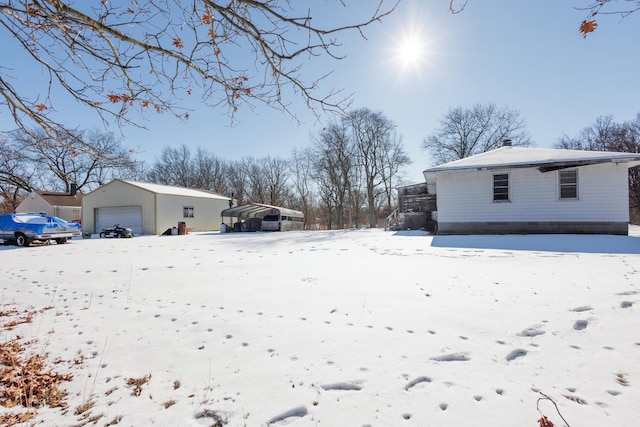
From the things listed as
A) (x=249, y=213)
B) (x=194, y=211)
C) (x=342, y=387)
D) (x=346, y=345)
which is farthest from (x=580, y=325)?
(x=194, y=211)

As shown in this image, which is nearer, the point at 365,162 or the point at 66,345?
the point at 66,345

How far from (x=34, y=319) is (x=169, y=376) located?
286cm

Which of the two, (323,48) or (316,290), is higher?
(323,48)

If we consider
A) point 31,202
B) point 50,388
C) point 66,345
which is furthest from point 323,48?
point 31,202

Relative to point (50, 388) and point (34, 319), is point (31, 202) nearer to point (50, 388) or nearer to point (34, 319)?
point (34, 319)

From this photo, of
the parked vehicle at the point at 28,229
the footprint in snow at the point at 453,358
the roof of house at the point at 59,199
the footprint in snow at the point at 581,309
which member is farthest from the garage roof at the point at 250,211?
the roof of house at the point at 59,199

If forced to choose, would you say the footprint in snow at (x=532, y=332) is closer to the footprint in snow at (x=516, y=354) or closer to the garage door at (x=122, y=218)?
the footprint in snow at (x=516, y=354)

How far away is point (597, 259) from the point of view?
6.06 metres

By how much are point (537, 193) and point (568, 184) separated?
107 centimetres

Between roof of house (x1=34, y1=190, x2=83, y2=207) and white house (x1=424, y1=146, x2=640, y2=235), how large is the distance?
36433 mm

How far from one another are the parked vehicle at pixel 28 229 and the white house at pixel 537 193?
60.3ft

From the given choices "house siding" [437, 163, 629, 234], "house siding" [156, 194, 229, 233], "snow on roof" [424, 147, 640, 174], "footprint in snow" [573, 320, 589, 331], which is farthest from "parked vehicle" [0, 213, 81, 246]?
"footprint in snow" [573, 320, 589, 331]

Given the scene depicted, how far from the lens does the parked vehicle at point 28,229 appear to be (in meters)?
13.8

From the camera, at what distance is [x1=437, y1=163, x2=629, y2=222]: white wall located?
33.6 feet
